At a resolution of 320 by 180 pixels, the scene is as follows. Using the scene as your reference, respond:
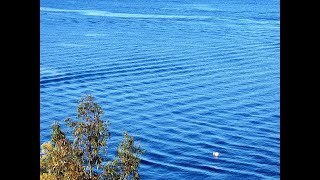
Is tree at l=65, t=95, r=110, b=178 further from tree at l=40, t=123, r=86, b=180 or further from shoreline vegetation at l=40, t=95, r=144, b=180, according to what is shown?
tree at l=40, t=123, r=86, b=180

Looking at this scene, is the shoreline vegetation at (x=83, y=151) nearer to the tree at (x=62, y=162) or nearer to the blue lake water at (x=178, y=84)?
the tree at (x=62, y=162)

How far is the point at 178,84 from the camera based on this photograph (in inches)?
1083

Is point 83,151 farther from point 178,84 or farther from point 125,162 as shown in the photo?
point 178,84

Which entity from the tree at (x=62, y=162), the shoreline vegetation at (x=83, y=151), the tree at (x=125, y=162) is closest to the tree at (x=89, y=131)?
the shoreline vegetation at (x=83, y=151)

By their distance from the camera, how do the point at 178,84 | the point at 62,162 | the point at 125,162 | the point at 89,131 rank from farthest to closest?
the point at 178,84 < the point at 125,162 < the point at 89,131 < the point at 62,162

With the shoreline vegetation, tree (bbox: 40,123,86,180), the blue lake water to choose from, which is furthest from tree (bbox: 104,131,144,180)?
the blue lake water

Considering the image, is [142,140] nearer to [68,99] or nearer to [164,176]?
[164,176]

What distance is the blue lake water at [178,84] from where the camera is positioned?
20438 mm

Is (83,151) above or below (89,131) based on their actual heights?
below

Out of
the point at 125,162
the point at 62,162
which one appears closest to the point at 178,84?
the point at 125,162

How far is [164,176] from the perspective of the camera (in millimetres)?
19016

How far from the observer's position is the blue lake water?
20438 mm
